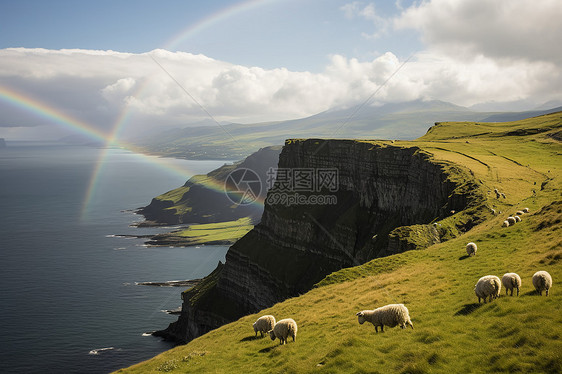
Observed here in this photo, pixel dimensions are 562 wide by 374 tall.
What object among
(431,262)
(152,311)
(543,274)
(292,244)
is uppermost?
(543,274)

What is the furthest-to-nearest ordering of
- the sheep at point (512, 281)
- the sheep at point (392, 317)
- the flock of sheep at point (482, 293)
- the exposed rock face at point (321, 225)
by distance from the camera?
1. the exposed rock face at point (321, 225)
2. the sheep at point (392, 317)
3. the sheep at point (512, 281)
4. the flock of sheep at point (482, 293)

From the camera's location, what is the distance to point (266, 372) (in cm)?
2533

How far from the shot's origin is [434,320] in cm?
2544

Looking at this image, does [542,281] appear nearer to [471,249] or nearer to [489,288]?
[489,288]

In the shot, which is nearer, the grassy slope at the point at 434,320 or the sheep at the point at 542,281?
the grassy slope at the point at 434,320

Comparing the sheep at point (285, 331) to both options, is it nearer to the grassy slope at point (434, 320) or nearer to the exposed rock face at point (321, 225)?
the grassy slope at point (434, 320)

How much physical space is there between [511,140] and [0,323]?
170 m

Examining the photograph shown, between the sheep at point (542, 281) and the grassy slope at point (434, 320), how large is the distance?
1.65 feet

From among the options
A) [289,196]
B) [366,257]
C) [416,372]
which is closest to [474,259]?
[416,372]

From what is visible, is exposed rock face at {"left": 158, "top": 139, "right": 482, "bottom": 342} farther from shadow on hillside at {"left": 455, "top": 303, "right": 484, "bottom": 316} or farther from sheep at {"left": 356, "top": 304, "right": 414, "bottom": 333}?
sheep at {"left": 356, "top": 304, "right": 414, "bottom": 333}

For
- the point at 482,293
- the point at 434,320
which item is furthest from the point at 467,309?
the point at 434,320

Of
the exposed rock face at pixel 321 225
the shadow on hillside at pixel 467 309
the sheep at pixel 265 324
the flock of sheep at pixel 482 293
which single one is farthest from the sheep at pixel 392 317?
the exposed rock face at pixel 321 225

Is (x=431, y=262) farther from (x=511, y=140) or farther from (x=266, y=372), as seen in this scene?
(x=511, y=140)

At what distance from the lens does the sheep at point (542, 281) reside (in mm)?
23469
